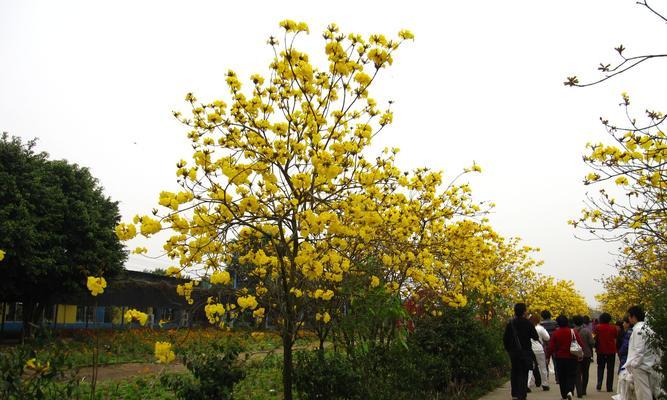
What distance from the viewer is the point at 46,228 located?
1798 centimetres

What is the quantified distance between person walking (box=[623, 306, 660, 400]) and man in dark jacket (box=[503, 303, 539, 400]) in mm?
1304

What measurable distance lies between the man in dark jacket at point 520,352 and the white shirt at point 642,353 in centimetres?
130

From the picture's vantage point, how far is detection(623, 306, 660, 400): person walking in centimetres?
669

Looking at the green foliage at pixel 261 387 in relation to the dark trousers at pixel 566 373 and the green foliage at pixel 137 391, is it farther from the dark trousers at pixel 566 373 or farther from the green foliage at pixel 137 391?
the dark trousers at pixel 566 373

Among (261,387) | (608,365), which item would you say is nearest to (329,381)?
(261,387)

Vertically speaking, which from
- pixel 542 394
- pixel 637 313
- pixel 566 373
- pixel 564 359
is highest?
pixel 637 313

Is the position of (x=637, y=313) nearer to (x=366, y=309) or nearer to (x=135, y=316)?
(x=366, y=309)

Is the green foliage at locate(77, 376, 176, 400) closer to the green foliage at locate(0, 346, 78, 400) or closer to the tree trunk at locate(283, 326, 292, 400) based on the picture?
the tree trunk at locate(283, 326, 292, 400)

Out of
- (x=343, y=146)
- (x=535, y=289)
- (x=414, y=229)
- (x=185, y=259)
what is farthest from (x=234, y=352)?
(x=535, y=289)

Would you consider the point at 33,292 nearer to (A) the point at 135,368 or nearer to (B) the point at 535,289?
(A) the point at 135,368

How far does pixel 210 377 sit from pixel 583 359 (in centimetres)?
781

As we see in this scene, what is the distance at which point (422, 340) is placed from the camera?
8.17m

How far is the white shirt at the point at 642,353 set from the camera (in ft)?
22.1

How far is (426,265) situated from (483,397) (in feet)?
10.5
